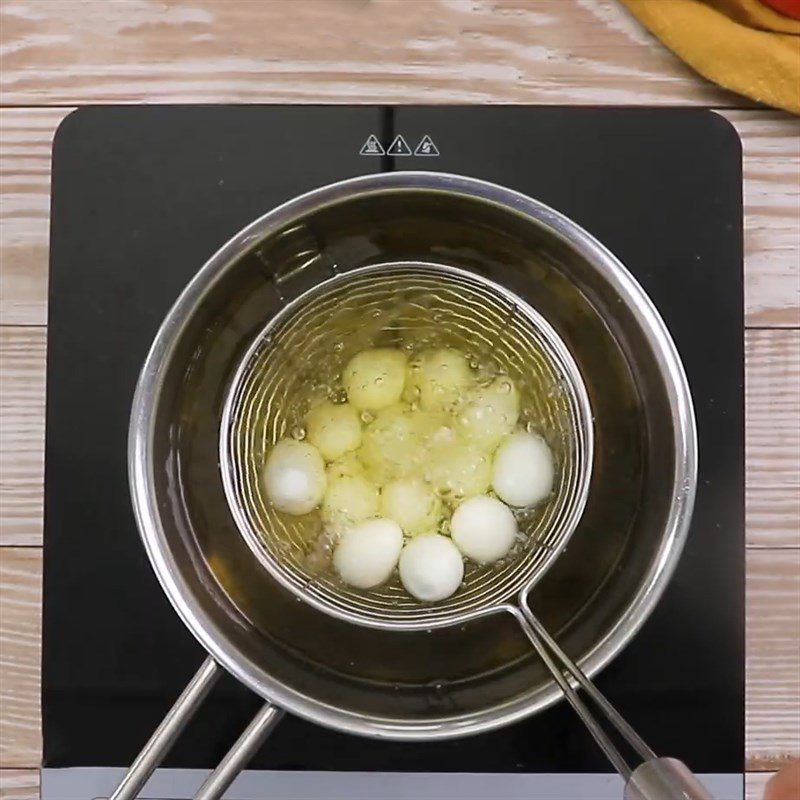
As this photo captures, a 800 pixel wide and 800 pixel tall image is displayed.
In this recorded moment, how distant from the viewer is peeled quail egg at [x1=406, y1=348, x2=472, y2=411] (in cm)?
60

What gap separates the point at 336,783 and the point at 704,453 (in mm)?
322

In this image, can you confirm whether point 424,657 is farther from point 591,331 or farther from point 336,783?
point 591,331

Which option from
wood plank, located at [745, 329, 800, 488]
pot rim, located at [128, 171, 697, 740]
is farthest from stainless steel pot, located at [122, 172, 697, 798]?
wood plank, located at [745, 329, 800, 488]

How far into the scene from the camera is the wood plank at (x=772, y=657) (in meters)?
0.64

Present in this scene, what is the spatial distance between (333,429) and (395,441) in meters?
0.04

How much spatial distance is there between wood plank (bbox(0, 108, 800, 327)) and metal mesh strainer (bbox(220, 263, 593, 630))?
0.53ft

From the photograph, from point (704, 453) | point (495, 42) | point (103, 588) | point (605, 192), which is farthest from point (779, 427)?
point (103, 588)

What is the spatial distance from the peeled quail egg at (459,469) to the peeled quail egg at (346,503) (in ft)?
0.14

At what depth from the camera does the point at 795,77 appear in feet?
2.06

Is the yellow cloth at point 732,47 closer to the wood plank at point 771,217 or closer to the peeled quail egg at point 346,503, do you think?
the wood plank at point 771,217

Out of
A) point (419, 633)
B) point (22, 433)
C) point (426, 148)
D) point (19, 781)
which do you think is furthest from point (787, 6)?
point (19, 781)

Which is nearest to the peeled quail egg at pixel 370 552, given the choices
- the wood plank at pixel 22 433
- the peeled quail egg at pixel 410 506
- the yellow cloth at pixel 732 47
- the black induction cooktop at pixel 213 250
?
the peeled quail egg at pixel 410 506

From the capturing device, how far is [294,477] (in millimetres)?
579

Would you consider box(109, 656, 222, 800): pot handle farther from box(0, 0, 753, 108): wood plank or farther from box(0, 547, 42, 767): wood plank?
box(0, 0, 753, 108): wood plank
